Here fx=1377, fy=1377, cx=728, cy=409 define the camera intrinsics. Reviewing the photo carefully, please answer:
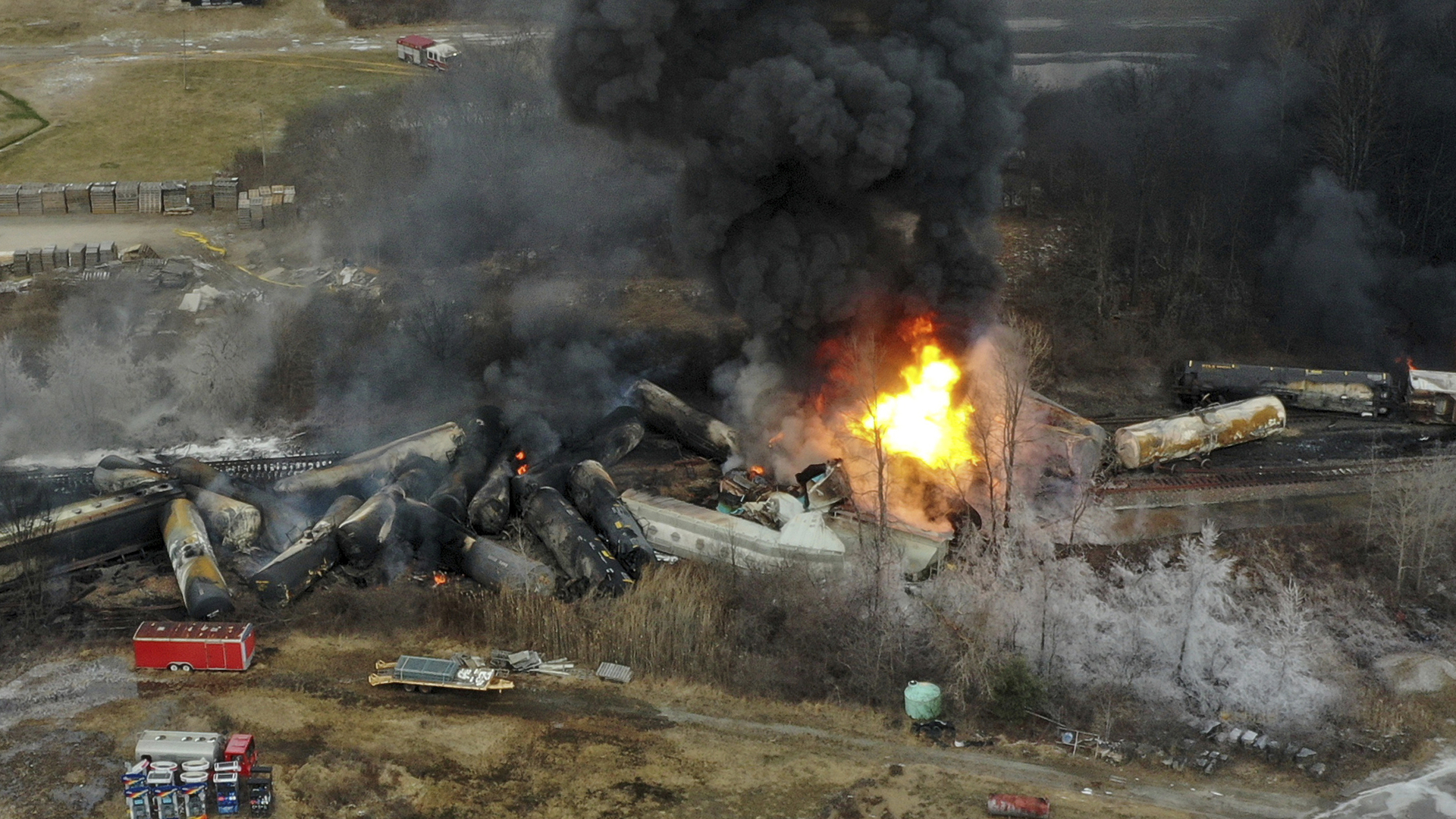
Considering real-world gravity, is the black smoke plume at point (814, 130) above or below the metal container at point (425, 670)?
above

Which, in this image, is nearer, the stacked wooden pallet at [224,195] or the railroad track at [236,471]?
the railroad track at [236,471]

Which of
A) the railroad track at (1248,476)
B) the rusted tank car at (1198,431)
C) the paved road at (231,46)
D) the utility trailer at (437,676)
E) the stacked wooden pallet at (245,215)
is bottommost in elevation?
the utility trailer at (437,676)

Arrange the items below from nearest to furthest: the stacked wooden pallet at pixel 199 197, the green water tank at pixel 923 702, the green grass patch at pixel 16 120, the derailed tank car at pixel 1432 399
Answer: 1. the green water tank at pixel 923 702
2. the derailed tank car at pixel 1432 399
3. the stacked wooden pallet at pixel 199 197
4. the green grass patch at pixel 16 120

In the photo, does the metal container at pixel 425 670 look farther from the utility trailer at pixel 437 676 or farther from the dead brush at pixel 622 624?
the dead brush at pixel 622 624

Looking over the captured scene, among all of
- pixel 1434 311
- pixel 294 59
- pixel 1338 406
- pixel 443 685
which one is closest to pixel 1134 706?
pixel 443 685

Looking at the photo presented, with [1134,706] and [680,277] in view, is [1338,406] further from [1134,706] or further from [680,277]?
[680,277]

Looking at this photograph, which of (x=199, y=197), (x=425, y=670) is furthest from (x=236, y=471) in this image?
(x=199, y=197)

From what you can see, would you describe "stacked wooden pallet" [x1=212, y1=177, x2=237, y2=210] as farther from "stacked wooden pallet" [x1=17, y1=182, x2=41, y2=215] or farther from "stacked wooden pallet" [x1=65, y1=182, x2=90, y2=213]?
"stacked wooden pallet" [x1=17, y1=182, x2=41, y2=215]

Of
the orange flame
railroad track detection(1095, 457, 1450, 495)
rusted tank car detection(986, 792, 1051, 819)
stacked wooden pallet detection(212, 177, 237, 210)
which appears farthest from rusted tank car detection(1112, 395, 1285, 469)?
stacked wooden pallet detection(212, 177, 237, 210)

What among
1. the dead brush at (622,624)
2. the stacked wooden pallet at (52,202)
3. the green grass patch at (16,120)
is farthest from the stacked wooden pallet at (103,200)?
the dead brush at (622,624)
